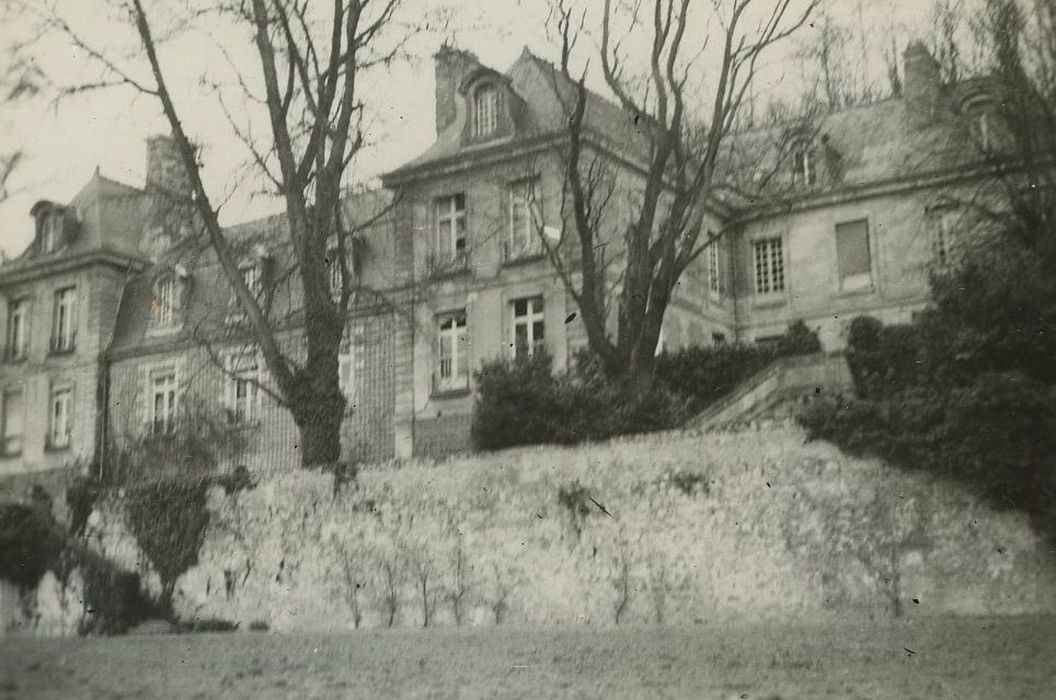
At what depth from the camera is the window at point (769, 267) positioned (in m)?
26.7

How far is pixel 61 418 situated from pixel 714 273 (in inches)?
550

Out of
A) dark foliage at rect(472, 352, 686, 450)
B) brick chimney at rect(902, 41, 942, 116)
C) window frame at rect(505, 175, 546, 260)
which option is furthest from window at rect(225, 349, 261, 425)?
brick chimney at rect(902, 41, 942, 116)

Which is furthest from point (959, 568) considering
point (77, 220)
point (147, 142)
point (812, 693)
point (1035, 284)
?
point (77, 220)

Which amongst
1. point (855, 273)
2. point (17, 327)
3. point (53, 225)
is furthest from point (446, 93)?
point (17, 327)

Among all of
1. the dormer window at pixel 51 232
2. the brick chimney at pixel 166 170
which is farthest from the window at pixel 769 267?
the dormer window at pixel 51 232

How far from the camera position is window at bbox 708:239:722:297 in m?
26.2

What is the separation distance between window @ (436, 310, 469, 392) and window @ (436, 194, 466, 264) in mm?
1221

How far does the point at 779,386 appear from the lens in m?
16.6

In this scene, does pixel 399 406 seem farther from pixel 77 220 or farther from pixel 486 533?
pixel 486 533

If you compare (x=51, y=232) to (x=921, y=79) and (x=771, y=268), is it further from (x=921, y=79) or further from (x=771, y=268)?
(x=921, y=79)

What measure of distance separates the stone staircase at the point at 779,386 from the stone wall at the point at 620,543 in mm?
3225

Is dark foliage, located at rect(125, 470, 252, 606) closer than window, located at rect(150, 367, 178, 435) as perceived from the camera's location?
Yes

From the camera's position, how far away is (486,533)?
1393cm

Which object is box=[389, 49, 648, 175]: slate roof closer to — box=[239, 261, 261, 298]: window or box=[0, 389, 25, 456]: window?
box=[239, 261, 261, 298]: window
